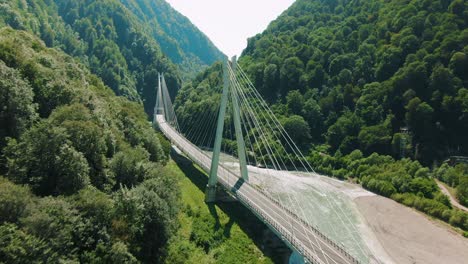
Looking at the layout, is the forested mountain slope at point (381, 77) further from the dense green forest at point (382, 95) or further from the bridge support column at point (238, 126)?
the bridge support column at point (238, 126)

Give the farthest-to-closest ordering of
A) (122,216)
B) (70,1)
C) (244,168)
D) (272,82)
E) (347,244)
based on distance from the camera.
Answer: (70,1), (272,82), (244,168), (347,244), (122,216)

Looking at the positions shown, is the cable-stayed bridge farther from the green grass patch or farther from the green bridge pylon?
the green grass patch

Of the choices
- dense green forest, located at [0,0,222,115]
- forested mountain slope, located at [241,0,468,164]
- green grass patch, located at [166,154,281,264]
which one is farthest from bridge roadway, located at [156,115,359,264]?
dense green forest, located at [0,0,222,115]

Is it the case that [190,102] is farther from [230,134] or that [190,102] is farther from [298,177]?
[298,177]

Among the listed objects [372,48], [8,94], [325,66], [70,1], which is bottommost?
[70,1]

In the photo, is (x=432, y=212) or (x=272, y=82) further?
(x=272, y=82)

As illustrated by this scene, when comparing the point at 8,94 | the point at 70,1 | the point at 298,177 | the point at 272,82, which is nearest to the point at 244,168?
the point at 298,177
